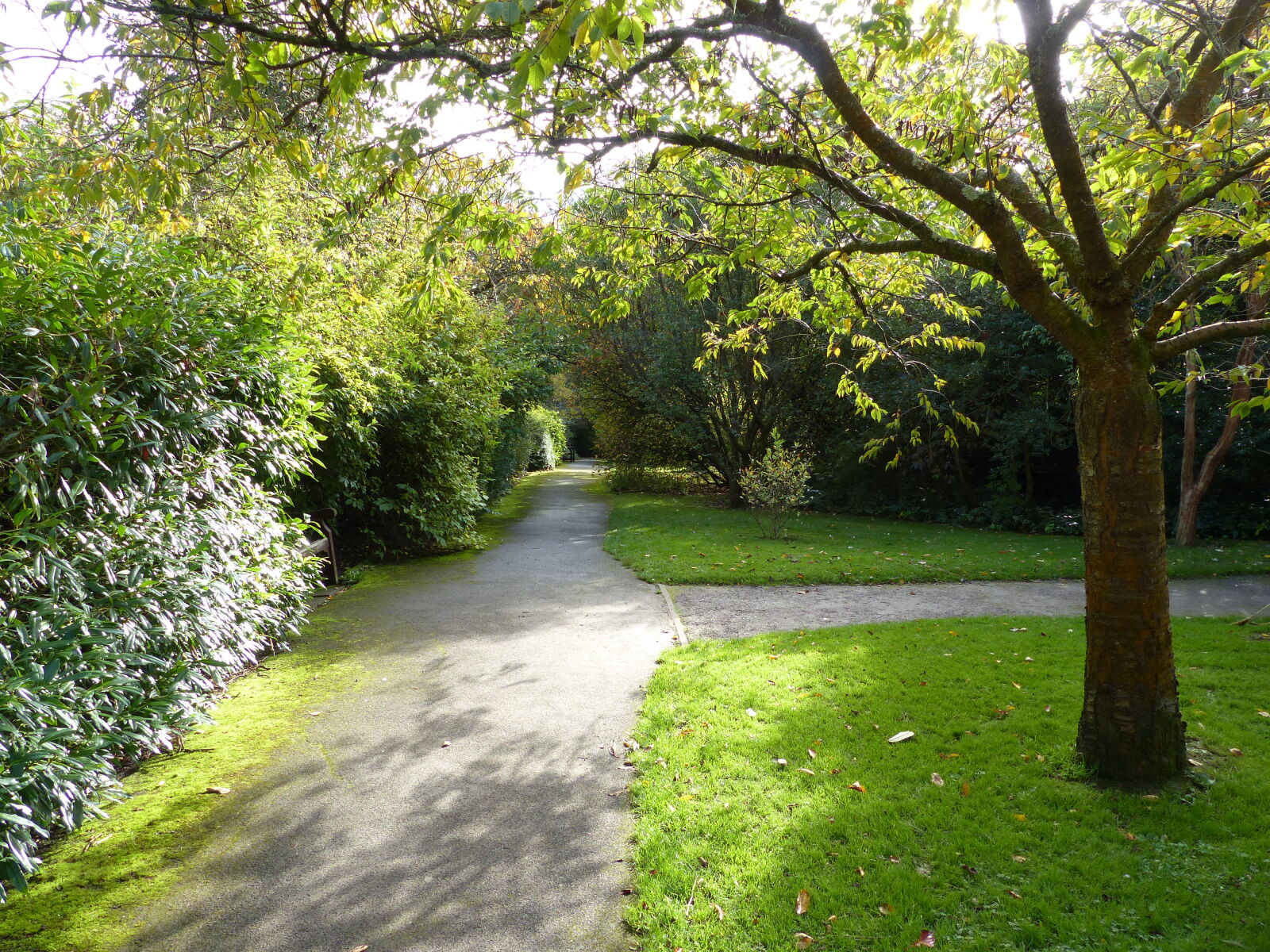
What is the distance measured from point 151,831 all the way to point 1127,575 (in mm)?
5038

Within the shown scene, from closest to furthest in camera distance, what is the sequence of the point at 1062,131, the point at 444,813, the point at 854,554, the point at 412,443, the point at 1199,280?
the point at 1062,131
the point at 1199,280
the point at 444,813
the point at 412,443
the point at 854,554

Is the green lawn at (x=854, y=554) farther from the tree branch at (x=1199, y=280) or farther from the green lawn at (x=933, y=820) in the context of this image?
the tree branch at (x=1199, y=280)

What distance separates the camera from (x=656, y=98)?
17.4 feet

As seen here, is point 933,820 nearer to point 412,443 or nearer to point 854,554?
point 854,554

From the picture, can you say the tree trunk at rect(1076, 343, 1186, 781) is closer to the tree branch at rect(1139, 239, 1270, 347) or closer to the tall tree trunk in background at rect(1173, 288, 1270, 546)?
the tree branch at rect(1139, 239, 1270, 347)

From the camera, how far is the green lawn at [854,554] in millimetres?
9781

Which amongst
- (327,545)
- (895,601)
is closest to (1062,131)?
(895,601)

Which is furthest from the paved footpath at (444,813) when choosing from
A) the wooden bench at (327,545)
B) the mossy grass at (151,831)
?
the wooden bench at (327,545)

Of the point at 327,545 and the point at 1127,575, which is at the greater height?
the point at 1127,575

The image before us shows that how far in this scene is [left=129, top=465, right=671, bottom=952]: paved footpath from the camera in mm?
2832

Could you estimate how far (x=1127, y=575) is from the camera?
3586mm

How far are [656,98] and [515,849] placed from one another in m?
5.05

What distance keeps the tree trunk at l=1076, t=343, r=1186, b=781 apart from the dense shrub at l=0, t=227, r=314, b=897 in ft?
15.4

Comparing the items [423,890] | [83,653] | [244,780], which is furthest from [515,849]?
[83,653]
